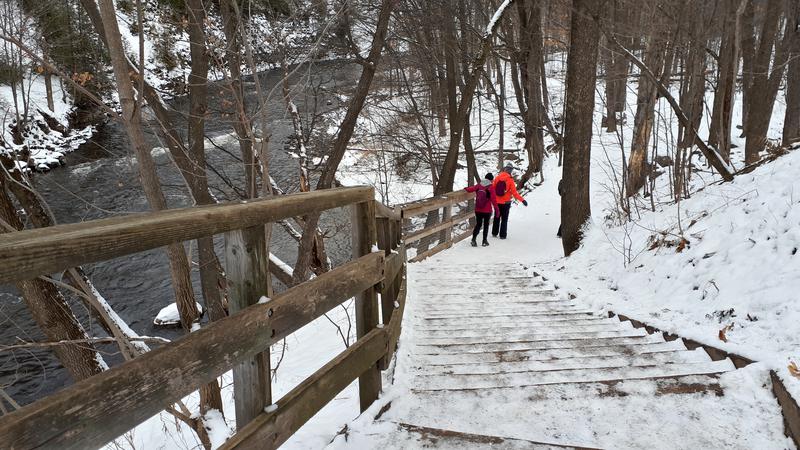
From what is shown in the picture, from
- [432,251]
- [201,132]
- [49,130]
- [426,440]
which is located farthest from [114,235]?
[49,130]

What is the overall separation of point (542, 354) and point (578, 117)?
5.41m

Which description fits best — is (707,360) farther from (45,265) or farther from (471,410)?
(45,265)

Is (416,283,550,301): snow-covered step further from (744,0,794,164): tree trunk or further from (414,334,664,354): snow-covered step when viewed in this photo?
(744,0,794,164): tree trunk

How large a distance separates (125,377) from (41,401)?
22 cm

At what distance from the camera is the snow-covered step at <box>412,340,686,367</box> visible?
3.41 m

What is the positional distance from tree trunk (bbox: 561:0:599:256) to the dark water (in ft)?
13.8

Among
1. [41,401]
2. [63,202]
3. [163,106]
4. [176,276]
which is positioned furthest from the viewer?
[63,202]

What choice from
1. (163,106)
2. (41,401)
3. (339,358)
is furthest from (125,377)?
(163,106)

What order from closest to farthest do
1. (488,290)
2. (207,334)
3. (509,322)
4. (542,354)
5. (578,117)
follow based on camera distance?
(207,334)
(542,354)
(509,322)
(488,290)
(578,117)

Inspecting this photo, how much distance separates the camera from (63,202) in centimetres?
1421

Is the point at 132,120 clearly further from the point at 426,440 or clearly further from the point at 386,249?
the point at 426,440

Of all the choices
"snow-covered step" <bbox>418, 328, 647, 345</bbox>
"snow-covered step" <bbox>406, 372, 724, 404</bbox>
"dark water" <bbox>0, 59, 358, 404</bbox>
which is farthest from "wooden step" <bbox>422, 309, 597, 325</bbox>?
"dark water" <bbox>0, 59, 358, 404</bbox>

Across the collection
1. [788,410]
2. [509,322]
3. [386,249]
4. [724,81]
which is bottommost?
[509,322]

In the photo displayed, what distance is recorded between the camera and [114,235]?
4.16 feet
